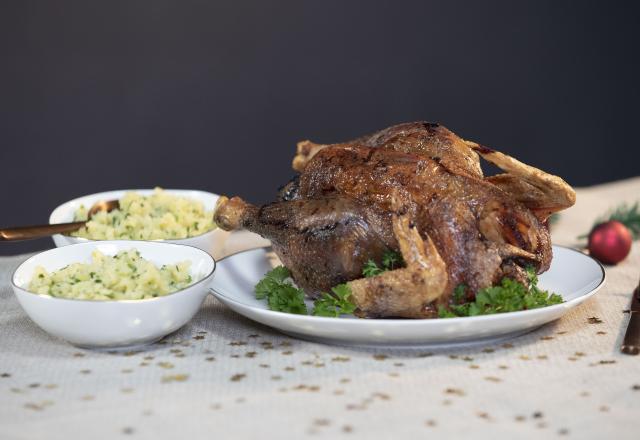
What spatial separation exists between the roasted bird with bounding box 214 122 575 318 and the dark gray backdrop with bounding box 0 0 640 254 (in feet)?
9.26

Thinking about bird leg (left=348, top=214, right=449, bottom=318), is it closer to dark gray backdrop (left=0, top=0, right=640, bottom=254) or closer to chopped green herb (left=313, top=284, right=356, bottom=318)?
chopped green herb (left=313, top=284, right=356, bottom=318)

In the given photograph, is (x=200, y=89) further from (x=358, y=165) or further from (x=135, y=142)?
(x=358, y=165)

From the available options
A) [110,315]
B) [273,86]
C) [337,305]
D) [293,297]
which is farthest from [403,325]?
[273,86]

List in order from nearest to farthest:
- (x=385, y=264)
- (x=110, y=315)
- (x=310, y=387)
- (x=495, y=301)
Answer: (x=310, y=387)
(x=110, y=315)
(x=495, y=301)
(x=385, y=264)

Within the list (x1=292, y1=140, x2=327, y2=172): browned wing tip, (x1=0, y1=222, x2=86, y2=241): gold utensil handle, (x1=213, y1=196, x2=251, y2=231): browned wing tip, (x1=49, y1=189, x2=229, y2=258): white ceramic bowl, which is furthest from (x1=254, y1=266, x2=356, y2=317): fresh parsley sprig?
(x1=0, y1=222, x2=86, y2=241): gold utensil handle

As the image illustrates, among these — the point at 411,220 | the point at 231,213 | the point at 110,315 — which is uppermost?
the point at 411,220

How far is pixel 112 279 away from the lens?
7.69ft

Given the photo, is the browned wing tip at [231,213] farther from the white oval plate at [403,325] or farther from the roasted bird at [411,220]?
the white oval plate at [403,325]

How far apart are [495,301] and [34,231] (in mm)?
1566

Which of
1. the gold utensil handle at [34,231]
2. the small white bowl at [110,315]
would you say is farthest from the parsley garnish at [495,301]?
the gold utensil handle at [34,231]

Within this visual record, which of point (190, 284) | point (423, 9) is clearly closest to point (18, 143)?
point (423, 9)

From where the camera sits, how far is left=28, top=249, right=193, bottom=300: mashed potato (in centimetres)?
232

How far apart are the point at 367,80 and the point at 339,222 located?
141 inches

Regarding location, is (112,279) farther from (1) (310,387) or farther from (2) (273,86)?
(2) (273,86)
